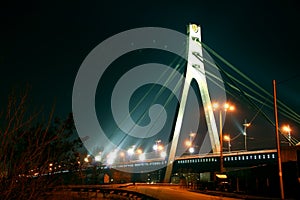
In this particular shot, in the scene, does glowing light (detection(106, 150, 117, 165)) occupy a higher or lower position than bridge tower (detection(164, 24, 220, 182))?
lower

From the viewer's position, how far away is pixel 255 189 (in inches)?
1025

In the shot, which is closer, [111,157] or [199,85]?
[199,85]

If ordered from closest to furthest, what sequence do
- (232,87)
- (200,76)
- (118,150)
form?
(200,76)
(232,87)
(118,150)

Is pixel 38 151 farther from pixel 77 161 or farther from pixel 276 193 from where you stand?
pixel 276 193

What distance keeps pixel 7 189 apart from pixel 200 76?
51.3m

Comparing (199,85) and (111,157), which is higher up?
(199,85)

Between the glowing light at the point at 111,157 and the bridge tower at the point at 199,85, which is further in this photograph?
the glowing light at the point at 111,157

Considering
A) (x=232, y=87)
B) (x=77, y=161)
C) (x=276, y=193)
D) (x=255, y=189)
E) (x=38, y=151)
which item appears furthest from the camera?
(x=232, y=87)

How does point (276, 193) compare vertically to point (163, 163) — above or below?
below

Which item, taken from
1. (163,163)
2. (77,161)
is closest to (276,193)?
(77,161)

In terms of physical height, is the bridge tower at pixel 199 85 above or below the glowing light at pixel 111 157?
above

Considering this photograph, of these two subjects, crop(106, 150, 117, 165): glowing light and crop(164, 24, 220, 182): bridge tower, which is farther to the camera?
crop(106, 150, 117, 165): glowing light

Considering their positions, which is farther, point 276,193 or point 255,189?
point 255,189

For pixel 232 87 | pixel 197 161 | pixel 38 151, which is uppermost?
pixel 232 87
